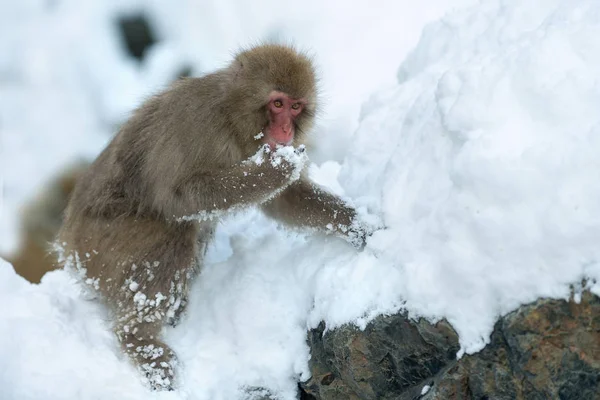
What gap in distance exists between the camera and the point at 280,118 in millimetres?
3451

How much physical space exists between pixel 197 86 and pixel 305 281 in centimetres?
129

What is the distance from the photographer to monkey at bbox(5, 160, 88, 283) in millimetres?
5082

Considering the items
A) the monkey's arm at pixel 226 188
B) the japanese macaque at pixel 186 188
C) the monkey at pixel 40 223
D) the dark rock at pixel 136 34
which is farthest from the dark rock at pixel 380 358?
the dark rock at pixel 136 34

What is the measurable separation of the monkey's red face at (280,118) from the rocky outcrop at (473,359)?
3.41 ft

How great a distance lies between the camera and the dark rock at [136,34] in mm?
6074

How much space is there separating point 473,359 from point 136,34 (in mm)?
4838

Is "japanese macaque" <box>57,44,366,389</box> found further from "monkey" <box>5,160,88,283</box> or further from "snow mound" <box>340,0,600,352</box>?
"monkey" <box>5,160,88,283</box>

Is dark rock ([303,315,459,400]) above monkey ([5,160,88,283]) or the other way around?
above

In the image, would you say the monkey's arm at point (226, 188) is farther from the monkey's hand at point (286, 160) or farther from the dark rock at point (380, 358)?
the dark rock at point (380, 358)

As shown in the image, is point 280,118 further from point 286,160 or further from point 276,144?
point 286,160

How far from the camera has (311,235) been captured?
12.2 feet

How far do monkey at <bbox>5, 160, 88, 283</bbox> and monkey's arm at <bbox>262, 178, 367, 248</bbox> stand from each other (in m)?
1.97

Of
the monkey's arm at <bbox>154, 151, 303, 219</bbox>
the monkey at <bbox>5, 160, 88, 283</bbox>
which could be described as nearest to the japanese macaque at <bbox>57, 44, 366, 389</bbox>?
the monkey's arm at <bbox>154, 151, 303, 219</bbox>

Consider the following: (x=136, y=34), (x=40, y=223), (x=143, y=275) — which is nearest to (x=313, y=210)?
(x=143, y=275)
